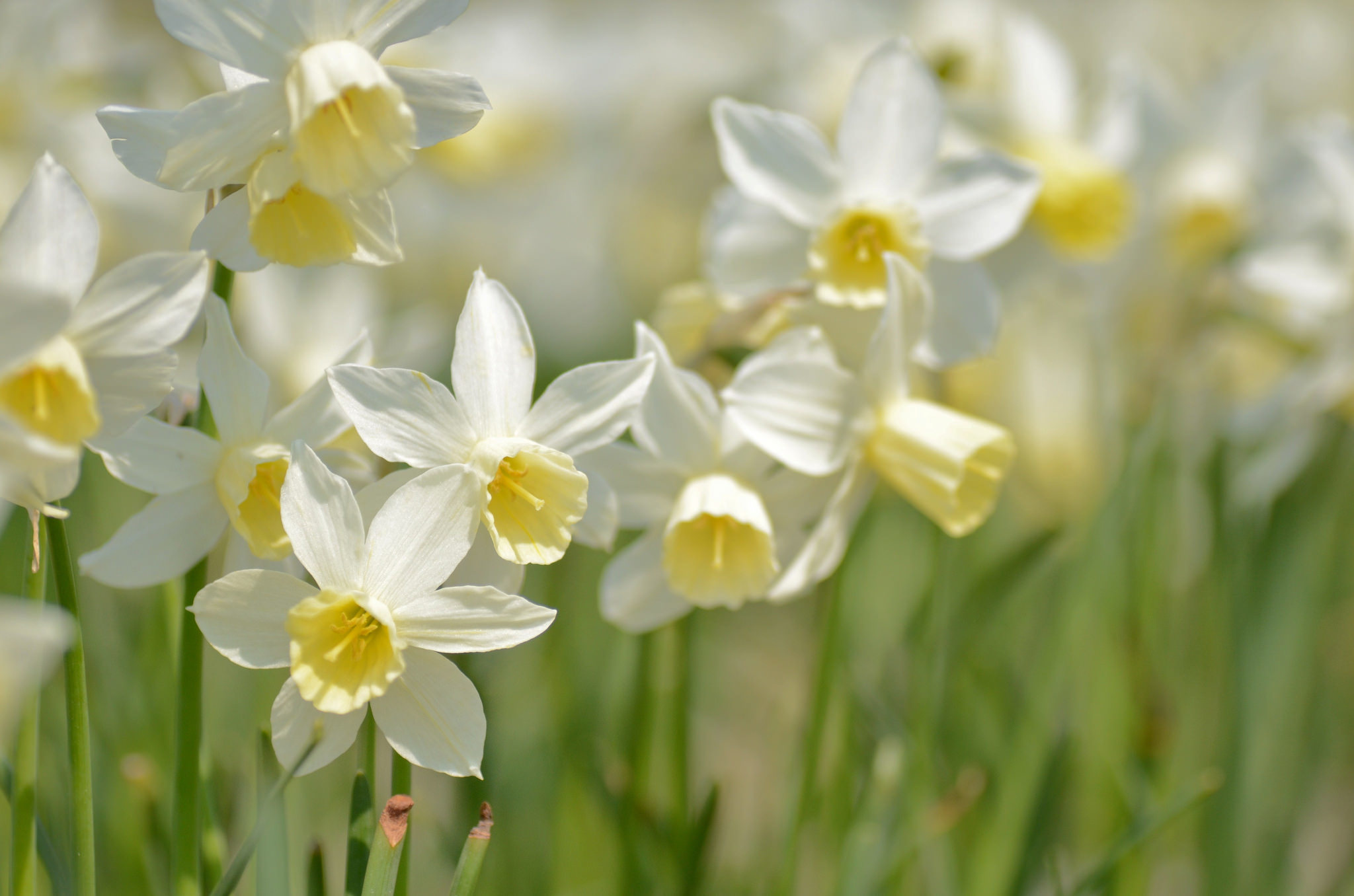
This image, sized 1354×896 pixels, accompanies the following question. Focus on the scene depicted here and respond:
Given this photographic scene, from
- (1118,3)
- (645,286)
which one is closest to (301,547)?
(645,286)

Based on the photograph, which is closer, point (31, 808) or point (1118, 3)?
point (31, 808)

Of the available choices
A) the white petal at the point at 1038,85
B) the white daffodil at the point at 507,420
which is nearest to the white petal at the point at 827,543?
the white daffodil at the point at 507,420

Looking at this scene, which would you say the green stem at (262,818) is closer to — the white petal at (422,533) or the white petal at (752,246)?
the white petal at (422,533)

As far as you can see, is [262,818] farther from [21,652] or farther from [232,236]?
[232,236]

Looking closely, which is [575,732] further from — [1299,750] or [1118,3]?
[1118,3]

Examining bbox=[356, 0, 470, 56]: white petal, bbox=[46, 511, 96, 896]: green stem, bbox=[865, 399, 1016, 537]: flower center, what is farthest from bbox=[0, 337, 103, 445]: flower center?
bbox=[865, 399, 1016, 537]: flower center

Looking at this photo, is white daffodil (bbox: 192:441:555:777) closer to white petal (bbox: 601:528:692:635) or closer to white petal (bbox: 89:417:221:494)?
white petal (bbox: 89:417:221:494)
